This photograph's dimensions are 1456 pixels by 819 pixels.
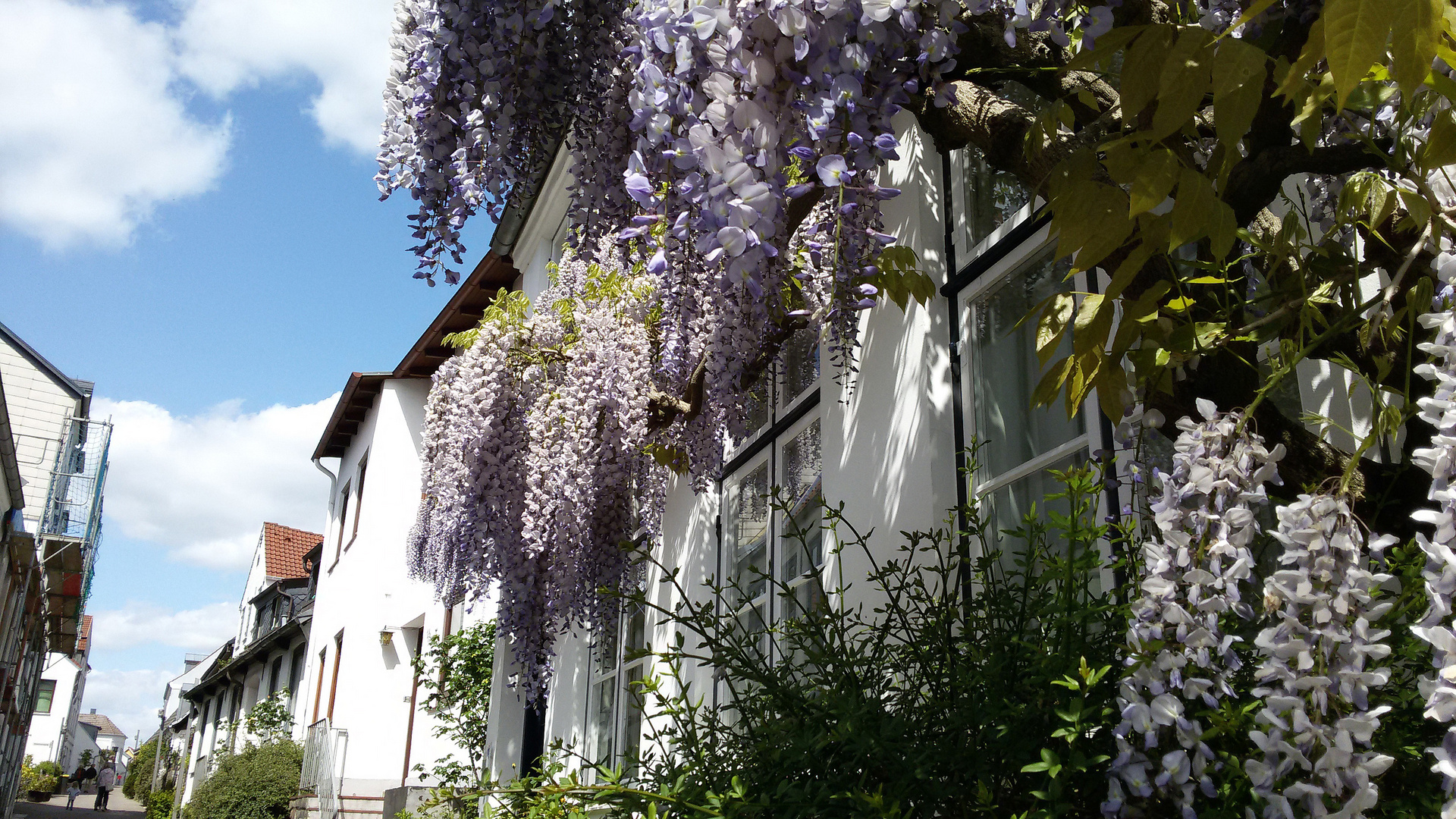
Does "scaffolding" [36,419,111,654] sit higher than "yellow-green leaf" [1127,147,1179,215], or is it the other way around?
"scaffolding" [36,419,111,654]

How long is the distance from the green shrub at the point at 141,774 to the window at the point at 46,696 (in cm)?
771

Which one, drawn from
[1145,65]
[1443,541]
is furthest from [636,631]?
[1443,541]

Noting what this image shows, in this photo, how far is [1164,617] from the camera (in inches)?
58.3

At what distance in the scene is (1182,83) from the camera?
1496 millimetres

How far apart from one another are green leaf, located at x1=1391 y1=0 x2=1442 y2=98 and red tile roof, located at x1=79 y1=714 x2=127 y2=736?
92.0 meters

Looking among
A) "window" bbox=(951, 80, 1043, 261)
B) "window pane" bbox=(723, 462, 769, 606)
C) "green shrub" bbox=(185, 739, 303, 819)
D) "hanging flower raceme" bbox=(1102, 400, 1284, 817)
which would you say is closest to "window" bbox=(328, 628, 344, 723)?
"green shrub" bbox=(185, 739, 303, 819)

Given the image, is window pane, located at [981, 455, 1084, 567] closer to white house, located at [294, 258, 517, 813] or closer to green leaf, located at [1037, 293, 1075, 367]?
green leaf, located at [1037, 293, 1075, 367]

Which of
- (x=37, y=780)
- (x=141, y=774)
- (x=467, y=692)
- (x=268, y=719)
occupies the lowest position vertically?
(x=37, y=780)

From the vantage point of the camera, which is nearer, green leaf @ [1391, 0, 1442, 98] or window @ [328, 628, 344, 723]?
green leaf @ [1391, 0, 1442, 98]

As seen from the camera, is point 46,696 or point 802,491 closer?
point 802,491

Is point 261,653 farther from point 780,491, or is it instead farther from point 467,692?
point 780,491

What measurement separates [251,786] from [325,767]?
1.94m

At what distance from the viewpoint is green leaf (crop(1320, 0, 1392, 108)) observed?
119cm

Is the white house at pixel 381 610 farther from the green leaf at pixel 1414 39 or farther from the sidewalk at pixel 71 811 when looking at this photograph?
the sidewalk at pixel 71 811
